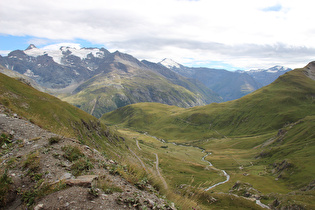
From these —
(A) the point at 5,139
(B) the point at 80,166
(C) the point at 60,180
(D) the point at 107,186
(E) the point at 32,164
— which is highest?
(A) the point at 5,139

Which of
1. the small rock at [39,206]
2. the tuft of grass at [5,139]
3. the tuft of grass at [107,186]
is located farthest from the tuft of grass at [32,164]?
the tuft of grass at [5,139]

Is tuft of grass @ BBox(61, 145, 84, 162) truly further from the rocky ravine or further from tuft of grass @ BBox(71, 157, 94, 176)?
tuft of grass @ BBox(71, 157, 94, 176)

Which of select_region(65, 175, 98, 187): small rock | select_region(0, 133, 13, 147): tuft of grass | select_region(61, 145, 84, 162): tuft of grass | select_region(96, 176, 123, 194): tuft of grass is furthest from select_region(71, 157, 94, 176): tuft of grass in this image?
select_region(0, 133, 13, 147): tuft of grass

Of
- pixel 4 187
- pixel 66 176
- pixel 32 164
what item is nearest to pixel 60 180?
pixel 66 176

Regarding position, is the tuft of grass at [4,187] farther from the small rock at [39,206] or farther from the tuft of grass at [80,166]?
the tuft of grass at [80,166]

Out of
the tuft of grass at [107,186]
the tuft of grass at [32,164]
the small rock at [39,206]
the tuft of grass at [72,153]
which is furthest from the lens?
the tuft of grass at [72,153]

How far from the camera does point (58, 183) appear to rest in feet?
29.1

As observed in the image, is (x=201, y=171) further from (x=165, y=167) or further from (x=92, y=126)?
(x=92, y=126)

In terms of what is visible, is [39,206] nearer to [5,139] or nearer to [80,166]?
[80,166]

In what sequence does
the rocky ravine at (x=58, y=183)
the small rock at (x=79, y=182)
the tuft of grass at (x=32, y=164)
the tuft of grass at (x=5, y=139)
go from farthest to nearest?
the tuft of grass at (x=5, y=139) < the tuft of grass at (x=32, y=164) < the small rock at (x=79, y=182) < the rocky ravine at (x=58, y=183)

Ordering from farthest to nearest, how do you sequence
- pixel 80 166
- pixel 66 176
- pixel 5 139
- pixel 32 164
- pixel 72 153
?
pixel 5 139, pixel 72 153, pixel 80 166, pixel 32 164, pixel 66 176

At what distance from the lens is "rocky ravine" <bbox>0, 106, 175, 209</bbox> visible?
26.6 ft

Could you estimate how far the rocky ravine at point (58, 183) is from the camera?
26.6 ft

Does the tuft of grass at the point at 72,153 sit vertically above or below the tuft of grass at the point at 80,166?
above
